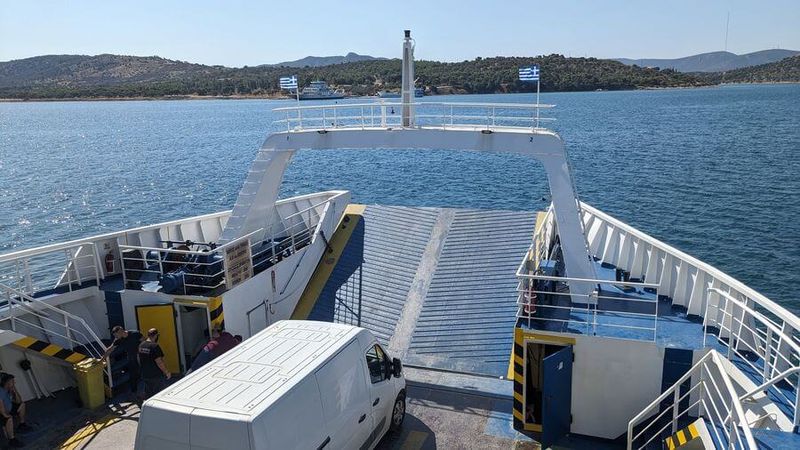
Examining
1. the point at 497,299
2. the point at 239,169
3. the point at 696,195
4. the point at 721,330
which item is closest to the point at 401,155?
the point at 239,169

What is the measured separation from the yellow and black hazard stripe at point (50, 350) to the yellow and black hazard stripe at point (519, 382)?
26.7ft

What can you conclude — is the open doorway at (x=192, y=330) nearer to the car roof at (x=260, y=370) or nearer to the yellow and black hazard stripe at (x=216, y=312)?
the yellow and black hazard stripe at (x=216, y=312)

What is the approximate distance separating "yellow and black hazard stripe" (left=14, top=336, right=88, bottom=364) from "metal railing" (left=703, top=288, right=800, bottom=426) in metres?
11.2

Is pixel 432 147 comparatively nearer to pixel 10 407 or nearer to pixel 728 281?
pixel 728 281

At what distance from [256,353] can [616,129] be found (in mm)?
74029

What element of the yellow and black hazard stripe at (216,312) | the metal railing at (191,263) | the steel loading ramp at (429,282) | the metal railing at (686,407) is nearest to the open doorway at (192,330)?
the yellow and black hazard stripe at (216,312)

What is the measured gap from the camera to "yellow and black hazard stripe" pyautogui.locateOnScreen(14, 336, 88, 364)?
10.4 m

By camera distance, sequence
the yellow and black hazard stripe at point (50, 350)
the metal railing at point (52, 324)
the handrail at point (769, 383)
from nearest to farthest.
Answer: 1. the handrail at point (769, 383)
2. the yellow and black hazard stripe at point (50, 350)
3. the metal railing at point (52, 324)

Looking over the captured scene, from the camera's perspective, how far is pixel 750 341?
9.61 meters

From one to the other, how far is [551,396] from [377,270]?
621 cm

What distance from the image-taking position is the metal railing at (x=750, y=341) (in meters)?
7.97

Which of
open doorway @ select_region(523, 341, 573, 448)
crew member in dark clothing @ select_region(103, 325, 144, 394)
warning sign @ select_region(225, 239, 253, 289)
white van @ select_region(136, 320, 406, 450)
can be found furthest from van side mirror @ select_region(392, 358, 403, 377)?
crew member in dark clothing @ select_region(103, 325, 144, 394)

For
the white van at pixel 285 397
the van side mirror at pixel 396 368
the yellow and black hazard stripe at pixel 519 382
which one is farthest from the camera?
the yellow and black hazard stripe at pixel 519 382

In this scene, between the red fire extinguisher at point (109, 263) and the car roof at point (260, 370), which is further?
the red fire extinguisher at point (109, 263)
